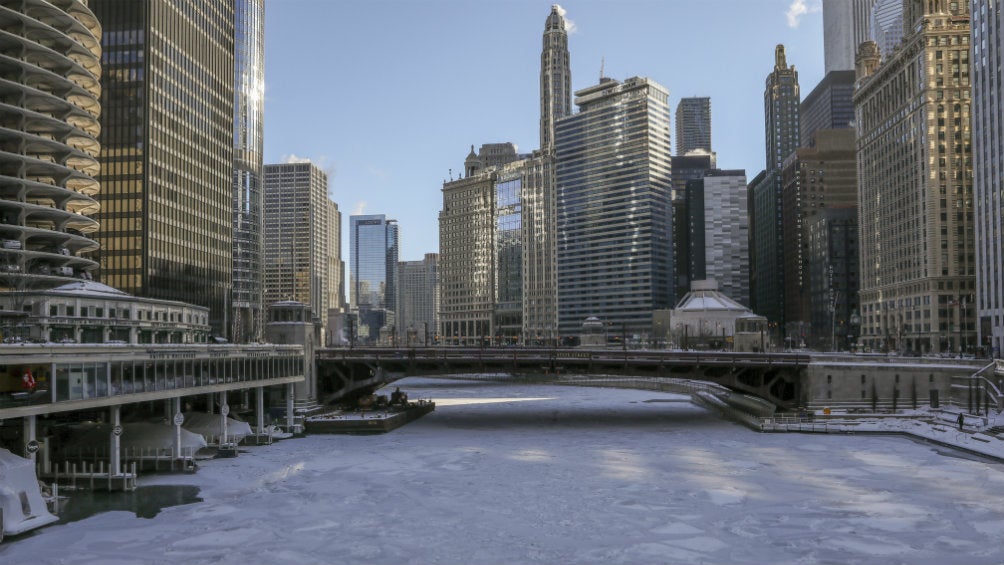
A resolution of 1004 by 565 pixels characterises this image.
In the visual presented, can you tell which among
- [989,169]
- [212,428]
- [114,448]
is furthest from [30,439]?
[989,169]

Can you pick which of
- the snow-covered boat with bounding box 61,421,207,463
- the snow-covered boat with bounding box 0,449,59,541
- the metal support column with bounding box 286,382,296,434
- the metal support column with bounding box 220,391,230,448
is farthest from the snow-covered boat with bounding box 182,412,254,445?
the snow-covered boat with bounding box 0,449,59,541

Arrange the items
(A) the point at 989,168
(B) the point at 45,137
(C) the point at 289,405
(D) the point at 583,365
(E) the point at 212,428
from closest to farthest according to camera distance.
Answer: (E) the point at 212,428 < (C) the point at 289,405 < (B) the point at 45,137 < (D) the point at 583,365 < (A) the point at 989,168

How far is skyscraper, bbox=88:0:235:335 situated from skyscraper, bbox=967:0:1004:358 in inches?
5792

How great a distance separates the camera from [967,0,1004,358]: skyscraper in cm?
14475

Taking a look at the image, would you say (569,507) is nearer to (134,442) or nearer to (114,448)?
(114,448)

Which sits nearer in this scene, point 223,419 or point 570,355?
point 223,419

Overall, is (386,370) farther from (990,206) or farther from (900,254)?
(900,254)

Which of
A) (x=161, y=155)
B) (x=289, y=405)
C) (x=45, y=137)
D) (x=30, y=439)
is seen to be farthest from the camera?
(x=161, y=155)

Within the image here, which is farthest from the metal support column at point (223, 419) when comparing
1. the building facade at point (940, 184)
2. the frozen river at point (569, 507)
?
the building facade at point (940, 184)

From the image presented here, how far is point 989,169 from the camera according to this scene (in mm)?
150250

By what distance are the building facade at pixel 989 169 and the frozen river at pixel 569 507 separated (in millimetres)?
78671

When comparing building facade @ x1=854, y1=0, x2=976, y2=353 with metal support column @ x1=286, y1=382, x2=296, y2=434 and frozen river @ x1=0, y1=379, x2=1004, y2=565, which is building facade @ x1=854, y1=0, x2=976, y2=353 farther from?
metal support column @ x1=286, y1=382, x2=296, y2=434

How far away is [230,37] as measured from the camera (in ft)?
655

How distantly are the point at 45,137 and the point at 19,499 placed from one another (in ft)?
214
